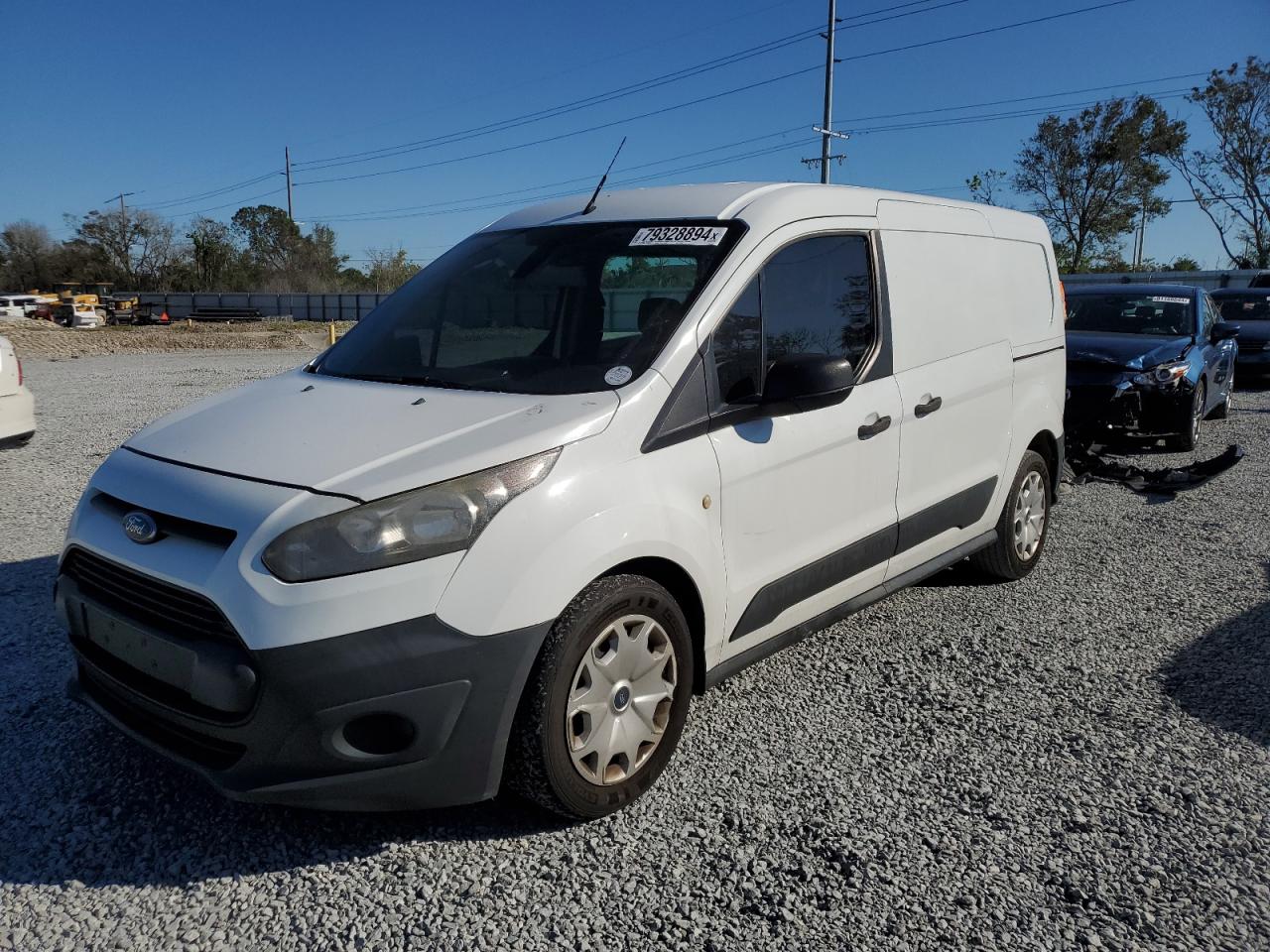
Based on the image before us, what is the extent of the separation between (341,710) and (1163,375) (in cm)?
874

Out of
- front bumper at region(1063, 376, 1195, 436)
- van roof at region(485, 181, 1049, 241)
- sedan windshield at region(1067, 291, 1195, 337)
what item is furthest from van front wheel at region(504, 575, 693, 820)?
sedan windshield at region(1067, 291, 1195, 337)

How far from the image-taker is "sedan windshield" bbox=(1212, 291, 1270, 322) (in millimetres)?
15438

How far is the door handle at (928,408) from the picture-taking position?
4.02 meters

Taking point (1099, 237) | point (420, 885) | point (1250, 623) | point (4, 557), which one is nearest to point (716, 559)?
point (420, 885)

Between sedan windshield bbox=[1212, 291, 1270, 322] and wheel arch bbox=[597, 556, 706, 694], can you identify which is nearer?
wheel arch bbox=[597, 556, 706, 694]

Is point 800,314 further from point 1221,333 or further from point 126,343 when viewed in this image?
point 126,343

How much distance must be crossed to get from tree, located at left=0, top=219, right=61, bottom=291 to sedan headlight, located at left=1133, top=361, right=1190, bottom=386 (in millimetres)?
90003

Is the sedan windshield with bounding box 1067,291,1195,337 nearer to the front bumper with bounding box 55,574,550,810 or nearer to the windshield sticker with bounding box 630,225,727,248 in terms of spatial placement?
the windshield sticker with bounding box 630,225,727,248

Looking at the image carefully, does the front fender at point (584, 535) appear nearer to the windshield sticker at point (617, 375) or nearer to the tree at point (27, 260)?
the windshield sticker at point (617, 375)

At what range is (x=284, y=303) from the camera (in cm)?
5831

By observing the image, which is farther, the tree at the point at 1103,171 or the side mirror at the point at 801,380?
the tree at the point at 1103,171

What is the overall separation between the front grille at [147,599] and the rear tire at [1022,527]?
3862 mm

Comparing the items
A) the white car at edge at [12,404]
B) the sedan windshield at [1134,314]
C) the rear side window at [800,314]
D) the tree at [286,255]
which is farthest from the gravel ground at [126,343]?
the tree at [286,255]

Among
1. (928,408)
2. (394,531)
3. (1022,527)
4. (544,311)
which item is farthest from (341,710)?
(1022,527)
